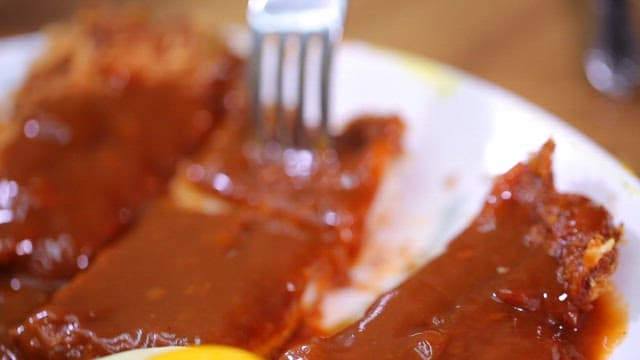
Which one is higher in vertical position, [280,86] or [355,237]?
[280,86]

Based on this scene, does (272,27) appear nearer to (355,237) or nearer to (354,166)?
(354,166)

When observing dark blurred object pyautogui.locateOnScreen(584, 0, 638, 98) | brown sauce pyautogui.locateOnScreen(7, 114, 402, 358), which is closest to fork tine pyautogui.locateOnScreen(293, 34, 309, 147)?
brown sauce pyautogui.locateOnScreen(7, 114, 402, 358)

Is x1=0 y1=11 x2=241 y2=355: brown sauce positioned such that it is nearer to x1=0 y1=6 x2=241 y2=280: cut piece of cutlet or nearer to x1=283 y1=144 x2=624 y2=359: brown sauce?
x1=0 y1=6 x2=241 y2=280: cut piece of cutlet

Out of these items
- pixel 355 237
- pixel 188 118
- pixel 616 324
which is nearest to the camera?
pixel 616 324

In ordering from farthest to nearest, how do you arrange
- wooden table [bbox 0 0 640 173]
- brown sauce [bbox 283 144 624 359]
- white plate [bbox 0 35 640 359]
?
wooden table [bbox 0 0 640 173], white plate [bbox 0 35 640 359], brown sauce [bbox 283 144 624 359]

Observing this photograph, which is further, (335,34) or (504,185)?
(335,34)

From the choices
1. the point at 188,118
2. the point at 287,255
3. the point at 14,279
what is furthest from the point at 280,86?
the point at 14,279

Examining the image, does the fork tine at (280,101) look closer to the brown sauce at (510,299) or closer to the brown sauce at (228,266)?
the brown sauce at (228,266)

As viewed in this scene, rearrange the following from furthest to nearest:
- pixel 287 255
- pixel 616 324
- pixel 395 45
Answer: pixel 395 45
pixel 287 255
pixel 616 324
